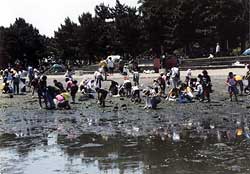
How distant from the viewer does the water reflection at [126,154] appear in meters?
12.8

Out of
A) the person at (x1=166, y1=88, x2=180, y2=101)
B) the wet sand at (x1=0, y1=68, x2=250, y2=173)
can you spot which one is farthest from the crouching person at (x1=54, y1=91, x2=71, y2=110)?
the person at (x1=166, y1=88, x2=180, y2=101)

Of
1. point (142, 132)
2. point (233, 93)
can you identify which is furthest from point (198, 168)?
point (233, 93)

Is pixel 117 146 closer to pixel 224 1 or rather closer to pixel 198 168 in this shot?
pixel 198 168

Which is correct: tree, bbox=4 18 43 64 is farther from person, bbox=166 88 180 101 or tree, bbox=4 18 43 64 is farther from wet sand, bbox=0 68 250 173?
person, bbox=166 88 180 101

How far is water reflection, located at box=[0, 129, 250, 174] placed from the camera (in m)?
12.8

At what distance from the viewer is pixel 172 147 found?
1555 cm

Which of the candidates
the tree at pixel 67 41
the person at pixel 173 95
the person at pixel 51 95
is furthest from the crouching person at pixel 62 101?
the tree at pixel 67 41

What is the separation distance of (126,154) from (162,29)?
5060 cm

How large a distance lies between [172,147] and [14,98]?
21.0m

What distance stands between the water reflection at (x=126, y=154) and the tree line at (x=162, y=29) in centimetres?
4447

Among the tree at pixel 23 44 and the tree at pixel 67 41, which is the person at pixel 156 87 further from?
the tree at pixel 23 44

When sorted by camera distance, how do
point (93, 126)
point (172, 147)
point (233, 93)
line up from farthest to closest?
point (233, 93) → point (93, 126) → point (172, 147)

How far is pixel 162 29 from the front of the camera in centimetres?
6450

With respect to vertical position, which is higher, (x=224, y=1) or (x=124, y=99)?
(x=224, y=1)
